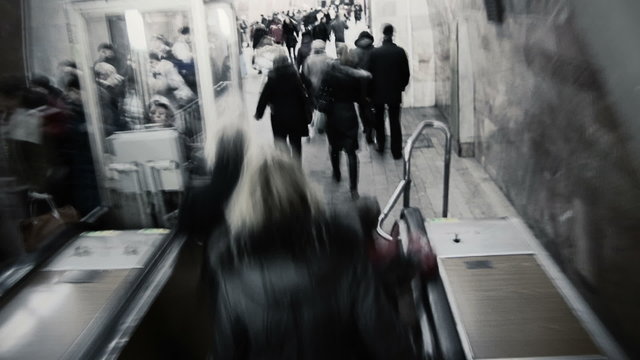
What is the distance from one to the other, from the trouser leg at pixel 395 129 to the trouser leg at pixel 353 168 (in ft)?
4.30

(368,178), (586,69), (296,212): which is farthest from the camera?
(368,178)

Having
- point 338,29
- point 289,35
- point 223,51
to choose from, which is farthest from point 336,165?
point 289,35

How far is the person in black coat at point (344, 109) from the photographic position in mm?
5922

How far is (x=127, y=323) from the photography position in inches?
111

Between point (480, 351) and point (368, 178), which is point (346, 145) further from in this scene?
point (480, 351)

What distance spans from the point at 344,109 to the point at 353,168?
0.66 m

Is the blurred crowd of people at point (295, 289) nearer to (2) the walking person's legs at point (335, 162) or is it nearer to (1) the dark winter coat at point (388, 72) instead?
(2) the walking person's legs at point (335, 162)

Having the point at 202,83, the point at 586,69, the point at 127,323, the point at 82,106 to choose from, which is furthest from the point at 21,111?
the point at 586,69

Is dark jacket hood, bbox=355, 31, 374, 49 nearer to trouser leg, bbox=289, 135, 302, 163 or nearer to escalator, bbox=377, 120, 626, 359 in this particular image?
trouser leg, bbox=289, 135, 302, 163

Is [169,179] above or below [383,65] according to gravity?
below

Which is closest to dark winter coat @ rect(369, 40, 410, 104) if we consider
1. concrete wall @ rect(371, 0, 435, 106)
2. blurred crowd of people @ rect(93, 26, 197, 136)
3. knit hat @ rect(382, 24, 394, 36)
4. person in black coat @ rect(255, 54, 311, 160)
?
knit hat @ rect(382, 24, 394, 36)

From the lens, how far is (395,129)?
7449 mm

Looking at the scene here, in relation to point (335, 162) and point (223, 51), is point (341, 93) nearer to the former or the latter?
point (335, 162)

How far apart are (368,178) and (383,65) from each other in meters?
1.37
